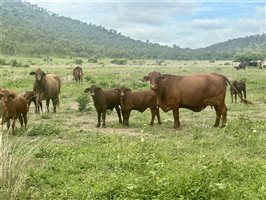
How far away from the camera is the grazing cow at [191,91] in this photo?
15000 millimetres

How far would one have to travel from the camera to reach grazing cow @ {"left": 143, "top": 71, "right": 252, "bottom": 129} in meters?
15.0

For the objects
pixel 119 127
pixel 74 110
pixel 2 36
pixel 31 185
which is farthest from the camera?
pixel 2 36

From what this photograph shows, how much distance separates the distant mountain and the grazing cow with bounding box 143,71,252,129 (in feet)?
206

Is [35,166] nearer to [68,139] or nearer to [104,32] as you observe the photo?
[68,139]

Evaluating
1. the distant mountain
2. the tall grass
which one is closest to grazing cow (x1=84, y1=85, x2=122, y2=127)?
the tall grass

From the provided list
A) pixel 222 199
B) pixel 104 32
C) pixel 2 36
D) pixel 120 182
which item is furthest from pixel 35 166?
pixel 104 32

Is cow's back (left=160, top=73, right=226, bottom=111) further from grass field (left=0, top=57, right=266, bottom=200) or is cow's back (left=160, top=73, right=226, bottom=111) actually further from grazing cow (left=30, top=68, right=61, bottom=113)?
grazing cow (left=30, top=68, right=61, bottom=113)

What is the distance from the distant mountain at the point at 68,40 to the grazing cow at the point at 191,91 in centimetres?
6279

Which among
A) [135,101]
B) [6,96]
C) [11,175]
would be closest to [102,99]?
[135,101]

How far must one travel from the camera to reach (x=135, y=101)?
51.0 ft

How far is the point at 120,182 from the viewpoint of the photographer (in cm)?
782

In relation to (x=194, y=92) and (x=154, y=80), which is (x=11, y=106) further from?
(x=194, y=92)

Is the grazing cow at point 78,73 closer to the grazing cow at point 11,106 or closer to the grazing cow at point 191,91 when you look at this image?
the grazing cow at point 191,91

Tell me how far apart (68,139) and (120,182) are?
512 centimetres
